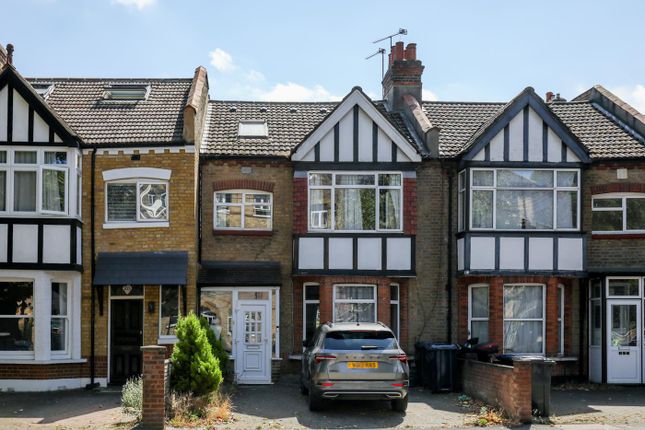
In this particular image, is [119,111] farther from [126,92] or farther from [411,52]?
[411,52]

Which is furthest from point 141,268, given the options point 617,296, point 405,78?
point 617,296

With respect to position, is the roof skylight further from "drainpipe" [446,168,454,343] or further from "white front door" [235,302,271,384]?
"drainpipe" [446,168,454,343]

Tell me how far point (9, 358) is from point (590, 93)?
60.3 feet

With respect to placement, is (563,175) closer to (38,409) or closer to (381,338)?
(381,338)

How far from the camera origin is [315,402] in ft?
53.5

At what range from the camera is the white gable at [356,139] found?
21.4 metres

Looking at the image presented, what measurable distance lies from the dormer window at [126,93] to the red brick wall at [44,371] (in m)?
7.47

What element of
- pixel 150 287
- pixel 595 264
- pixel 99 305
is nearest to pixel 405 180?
pixel 595 264

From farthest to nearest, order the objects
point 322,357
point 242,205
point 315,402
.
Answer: point 242,205, point 315,402, point 322,357

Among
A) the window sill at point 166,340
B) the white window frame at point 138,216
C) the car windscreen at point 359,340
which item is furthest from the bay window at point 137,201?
the car windscreen at point 359,340

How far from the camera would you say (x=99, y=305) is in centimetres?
2045

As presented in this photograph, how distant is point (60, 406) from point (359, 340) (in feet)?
21.2

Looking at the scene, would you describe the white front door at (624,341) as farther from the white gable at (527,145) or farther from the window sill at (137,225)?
the window sill at (137,225)

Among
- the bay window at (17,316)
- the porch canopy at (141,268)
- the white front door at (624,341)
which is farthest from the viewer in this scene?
the white front door at (624,341)
